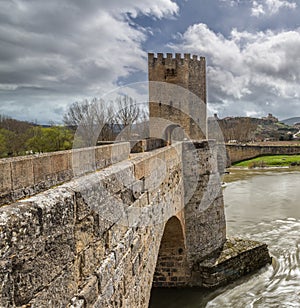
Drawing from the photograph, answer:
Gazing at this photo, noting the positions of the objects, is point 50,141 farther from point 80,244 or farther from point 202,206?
point 80,244

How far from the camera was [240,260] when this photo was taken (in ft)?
32.1

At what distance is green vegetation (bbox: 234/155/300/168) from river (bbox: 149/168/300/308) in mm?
13811

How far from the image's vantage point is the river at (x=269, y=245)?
8750mm

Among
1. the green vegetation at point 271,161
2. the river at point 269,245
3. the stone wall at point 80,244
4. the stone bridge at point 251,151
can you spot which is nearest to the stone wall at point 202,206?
the river at point 269,245

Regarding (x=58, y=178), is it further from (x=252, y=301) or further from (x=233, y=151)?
(x=233, y=151)

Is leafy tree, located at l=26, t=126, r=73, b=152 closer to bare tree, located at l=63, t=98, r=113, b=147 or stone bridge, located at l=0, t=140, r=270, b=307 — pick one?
bare tree, located at l=63, t=98, r=113, b=147

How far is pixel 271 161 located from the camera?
42.8 meters

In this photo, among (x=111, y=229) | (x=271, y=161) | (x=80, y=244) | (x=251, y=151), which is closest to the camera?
(x=80, y=244)

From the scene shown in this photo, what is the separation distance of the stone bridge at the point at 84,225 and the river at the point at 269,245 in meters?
1.80

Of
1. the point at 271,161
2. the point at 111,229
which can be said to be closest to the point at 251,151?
the point at 271,161

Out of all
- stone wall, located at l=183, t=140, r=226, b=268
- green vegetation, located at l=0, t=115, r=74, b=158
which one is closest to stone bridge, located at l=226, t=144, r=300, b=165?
green vegetation, located at l=0, t=115, r=74, b=158

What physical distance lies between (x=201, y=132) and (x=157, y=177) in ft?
51.6

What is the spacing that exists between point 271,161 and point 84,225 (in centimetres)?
4374

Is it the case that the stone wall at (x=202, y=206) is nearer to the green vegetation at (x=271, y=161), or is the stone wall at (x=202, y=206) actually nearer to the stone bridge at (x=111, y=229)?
the stone bridge at (x=111, y=229)
